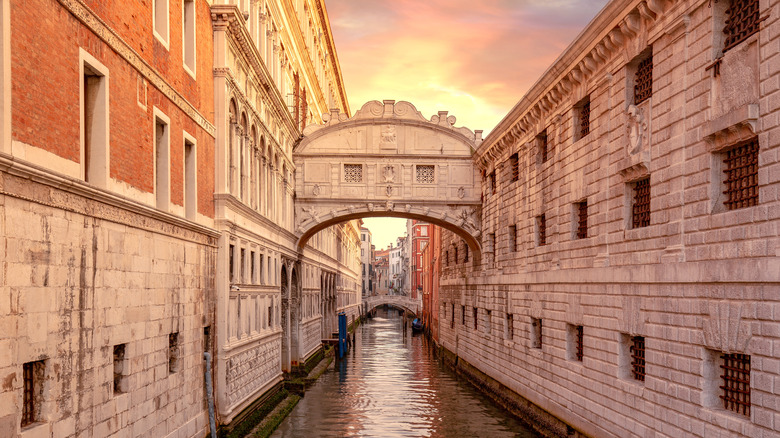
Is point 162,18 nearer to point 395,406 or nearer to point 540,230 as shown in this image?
point 540,230

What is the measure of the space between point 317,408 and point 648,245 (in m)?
13.1

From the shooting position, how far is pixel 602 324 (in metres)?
15.2

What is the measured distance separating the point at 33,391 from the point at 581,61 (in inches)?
485

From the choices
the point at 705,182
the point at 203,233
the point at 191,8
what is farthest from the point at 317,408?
the point at 705,182

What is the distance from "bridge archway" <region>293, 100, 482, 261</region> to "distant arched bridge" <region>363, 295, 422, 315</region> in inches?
1760

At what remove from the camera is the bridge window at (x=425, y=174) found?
28.5 meters

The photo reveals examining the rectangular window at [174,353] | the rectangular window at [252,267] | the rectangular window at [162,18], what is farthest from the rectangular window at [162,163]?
the rectangular window at [252,267]

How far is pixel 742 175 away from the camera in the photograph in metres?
10.4

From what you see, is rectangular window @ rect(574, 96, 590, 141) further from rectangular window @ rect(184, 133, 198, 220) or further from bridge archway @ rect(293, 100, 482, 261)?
bridge archway @ rect(293, 100, 482, 261)

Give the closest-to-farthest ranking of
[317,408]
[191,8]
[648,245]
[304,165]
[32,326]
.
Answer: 1. [32,326]
2. [648,245]
3. [191,8]
4. [317,408]
5. [304,165]

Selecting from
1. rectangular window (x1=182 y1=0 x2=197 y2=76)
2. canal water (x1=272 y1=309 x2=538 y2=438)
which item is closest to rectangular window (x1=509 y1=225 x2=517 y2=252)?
canal water (x1=272 y1=309 x2=538 y2=438)

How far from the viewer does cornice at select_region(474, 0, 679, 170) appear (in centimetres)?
1358

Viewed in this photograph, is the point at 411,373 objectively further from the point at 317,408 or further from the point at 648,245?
the point at 648,245

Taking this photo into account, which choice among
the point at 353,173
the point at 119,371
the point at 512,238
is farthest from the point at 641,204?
the point at 353,173
